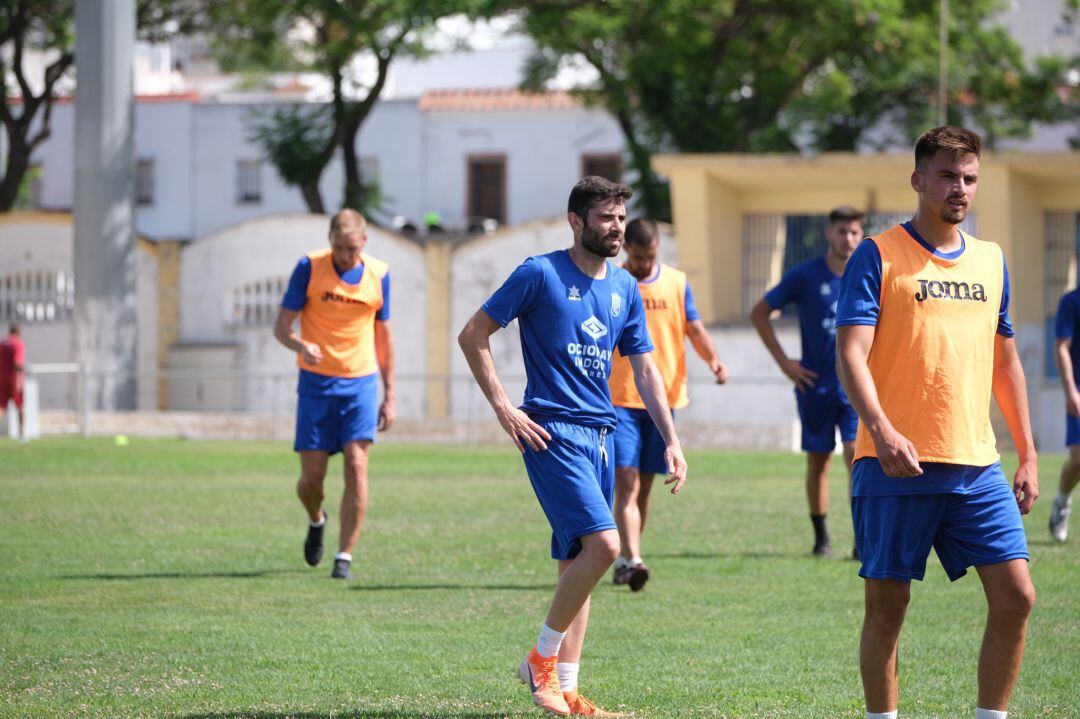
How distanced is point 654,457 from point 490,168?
4704 centimetres

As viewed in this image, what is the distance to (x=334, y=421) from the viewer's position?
35.7ft

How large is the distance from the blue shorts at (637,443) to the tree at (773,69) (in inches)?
1087

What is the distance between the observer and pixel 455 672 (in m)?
7.58

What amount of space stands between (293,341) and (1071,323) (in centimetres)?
561

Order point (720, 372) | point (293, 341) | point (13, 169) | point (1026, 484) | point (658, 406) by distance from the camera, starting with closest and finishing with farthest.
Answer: point (1026, 484)
point (658, 406)
point (293, 341)
point (720, 372)
point (13, 169)

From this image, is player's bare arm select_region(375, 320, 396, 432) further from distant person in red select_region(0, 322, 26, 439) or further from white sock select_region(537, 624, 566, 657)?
distant person in red select_region(0, 322, 26, 439)

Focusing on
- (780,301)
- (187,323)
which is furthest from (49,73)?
(780,301)

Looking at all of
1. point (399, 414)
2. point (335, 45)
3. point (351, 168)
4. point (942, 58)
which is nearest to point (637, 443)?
point (399, 414)

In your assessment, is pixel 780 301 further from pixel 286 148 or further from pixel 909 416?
pixel 286 148

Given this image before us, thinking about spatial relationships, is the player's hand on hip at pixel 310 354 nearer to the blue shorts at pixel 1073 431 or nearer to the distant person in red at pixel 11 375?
the blue shorts at pixel 1073 431

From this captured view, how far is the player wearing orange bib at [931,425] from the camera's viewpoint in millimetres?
5730

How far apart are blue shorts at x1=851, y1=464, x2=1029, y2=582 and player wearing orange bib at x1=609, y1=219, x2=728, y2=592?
4309 mm

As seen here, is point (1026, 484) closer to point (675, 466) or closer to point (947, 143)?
point (947, 143)

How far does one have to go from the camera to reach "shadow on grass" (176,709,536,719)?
21.7ft
